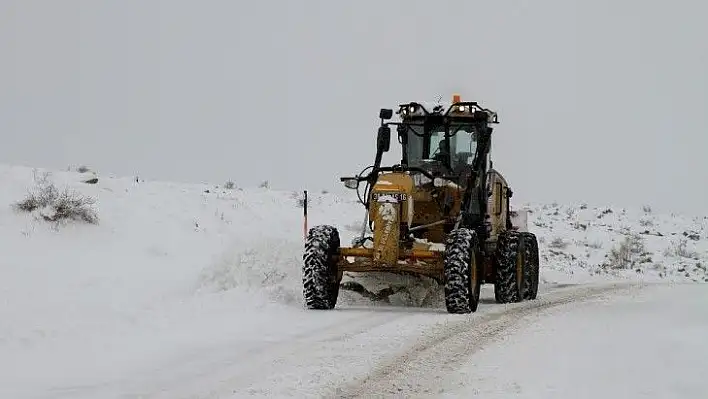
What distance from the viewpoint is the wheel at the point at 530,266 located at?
14344 millimetres

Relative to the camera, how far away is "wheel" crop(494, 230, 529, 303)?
1321cm

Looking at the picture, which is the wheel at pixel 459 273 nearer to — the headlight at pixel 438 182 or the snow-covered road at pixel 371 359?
the snow-covered road at pixel 371 359

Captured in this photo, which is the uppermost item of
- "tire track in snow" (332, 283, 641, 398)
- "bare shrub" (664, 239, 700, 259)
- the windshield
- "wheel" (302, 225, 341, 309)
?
the windshield

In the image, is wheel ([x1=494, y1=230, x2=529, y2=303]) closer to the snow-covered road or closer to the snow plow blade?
the snow plow blade

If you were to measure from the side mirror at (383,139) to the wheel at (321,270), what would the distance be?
1577mm

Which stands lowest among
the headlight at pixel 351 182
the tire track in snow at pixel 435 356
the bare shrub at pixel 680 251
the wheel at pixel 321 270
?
the bare shrub at pixel 680 251

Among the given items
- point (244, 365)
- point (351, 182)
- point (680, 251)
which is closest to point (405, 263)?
point (351, 182)

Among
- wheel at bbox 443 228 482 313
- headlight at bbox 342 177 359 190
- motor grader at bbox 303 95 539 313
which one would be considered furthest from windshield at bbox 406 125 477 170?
wheel at bbox 443 228 482 313

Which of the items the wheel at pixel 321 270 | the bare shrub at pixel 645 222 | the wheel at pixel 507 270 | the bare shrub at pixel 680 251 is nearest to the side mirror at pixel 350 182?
the wheel at pixel 321 270

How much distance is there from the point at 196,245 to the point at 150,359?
11056 millimetres

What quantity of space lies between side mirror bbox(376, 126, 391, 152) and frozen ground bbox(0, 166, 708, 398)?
1.89 meters

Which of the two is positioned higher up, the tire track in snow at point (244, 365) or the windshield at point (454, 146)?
the windshield at point (454, 146)

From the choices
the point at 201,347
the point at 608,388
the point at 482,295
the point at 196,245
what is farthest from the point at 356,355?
the point at 196,245

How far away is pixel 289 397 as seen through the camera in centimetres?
594
